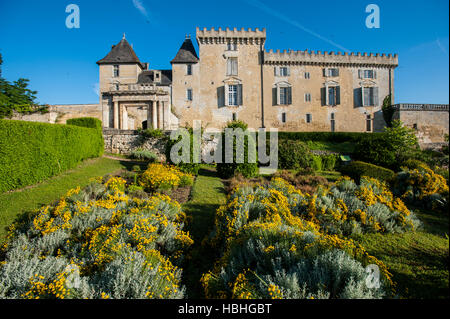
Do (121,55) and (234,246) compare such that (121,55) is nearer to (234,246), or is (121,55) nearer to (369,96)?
(234,246)

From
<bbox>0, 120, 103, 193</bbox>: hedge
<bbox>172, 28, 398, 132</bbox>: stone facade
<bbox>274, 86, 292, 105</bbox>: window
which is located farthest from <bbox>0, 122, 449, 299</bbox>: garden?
<bbox>274, 86, 292, 105</bbox>: window

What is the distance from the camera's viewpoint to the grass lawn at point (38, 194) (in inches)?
225

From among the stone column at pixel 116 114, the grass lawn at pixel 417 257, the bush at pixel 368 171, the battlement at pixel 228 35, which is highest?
the battlement at pixel 228 35

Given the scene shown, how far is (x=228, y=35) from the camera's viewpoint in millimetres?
24844

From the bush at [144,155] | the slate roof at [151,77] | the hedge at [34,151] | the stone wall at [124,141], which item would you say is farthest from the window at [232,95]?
the hedge at [34,151]

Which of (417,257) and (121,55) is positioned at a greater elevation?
(121,55)

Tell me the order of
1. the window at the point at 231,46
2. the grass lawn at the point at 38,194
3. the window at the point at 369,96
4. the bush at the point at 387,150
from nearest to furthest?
1. the grass lawn at the point at 38,194
2. the bush at the point at 387,150
3. the window at the point at 231,46
4. the window at the point at 369,96

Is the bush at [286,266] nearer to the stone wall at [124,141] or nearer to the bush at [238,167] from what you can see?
the bush at [238,167]

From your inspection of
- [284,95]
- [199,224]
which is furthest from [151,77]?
[199,224]

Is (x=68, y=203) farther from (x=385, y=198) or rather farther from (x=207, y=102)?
(x=207, y=102)

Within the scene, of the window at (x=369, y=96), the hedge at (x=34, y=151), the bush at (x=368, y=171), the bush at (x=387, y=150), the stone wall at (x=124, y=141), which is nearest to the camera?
the hedge at (x=34, y=151)

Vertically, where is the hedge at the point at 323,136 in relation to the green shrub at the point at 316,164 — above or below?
above

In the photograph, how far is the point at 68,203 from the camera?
581cm

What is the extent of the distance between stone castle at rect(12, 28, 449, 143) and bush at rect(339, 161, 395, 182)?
15736 millimetres
